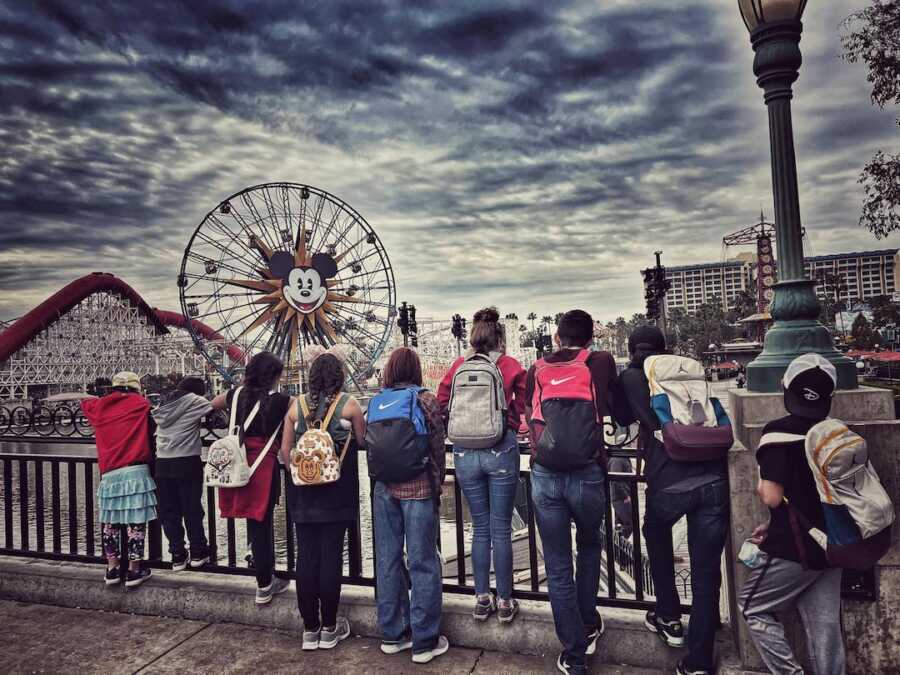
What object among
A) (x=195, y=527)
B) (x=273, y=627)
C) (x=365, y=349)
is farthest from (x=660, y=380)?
(x=365, y=349)

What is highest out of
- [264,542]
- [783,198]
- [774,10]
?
[774,10]

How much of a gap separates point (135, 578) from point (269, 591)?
115cm

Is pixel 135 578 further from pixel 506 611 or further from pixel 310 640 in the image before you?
pixel 506 611

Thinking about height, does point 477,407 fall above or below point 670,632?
above

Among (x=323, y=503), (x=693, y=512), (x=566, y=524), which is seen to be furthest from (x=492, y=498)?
(x=693, y=512)

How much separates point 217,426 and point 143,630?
144cm

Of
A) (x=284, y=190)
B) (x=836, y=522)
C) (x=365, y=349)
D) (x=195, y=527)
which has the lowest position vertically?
(x=195, y=527)

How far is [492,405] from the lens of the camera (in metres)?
3.65

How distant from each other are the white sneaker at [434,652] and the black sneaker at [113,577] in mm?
2478

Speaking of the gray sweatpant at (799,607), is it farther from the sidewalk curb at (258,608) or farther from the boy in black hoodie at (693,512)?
the sidewalk curb at (258,608)

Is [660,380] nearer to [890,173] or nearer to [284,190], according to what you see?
[890,173]

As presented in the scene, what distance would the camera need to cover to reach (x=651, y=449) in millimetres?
3324

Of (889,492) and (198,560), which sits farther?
(198,560)

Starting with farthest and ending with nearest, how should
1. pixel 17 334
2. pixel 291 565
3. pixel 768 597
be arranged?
pixel 17 334 < pixel 291 565 < pixel 768 597
